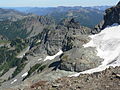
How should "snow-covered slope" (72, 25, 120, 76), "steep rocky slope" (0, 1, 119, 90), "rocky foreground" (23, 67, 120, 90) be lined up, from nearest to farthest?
1. "rocky foreground" (23, 67, 120, 90)
2. "steep rocky slope" (0, 1, 119, 90)
3. "snow-covered slope" (72, 25, 120, 76)

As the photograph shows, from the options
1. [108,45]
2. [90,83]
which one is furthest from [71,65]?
[90,83]

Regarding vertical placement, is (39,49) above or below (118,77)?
below

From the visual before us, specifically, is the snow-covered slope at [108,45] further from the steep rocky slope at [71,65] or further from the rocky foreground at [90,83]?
the rocky foreground at [90,83]

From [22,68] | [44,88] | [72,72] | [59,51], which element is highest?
[44,88]

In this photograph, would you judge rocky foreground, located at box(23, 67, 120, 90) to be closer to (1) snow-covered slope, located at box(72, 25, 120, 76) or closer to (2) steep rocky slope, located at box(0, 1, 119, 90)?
(2) steep rocky slope, located at box(0, 1, 119, 90)

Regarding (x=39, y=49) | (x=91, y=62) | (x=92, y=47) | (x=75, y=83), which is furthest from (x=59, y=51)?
(x=75, y=83)

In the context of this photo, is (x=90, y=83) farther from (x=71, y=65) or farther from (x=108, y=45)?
(x=108, y=45)

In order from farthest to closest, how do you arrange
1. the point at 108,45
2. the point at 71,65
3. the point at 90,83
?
the point at 108,45, the point at 71,65, the point at 90,83

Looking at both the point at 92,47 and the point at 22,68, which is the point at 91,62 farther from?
the point at 22,68

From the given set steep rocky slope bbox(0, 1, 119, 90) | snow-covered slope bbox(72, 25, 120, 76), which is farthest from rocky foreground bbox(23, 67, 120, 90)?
snow-covered slope bbox(72, 25, 120, 76)

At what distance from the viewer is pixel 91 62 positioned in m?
73.4

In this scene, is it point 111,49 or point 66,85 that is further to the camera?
point 111,49

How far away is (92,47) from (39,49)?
61862mm

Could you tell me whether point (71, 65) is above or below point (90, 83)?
below
